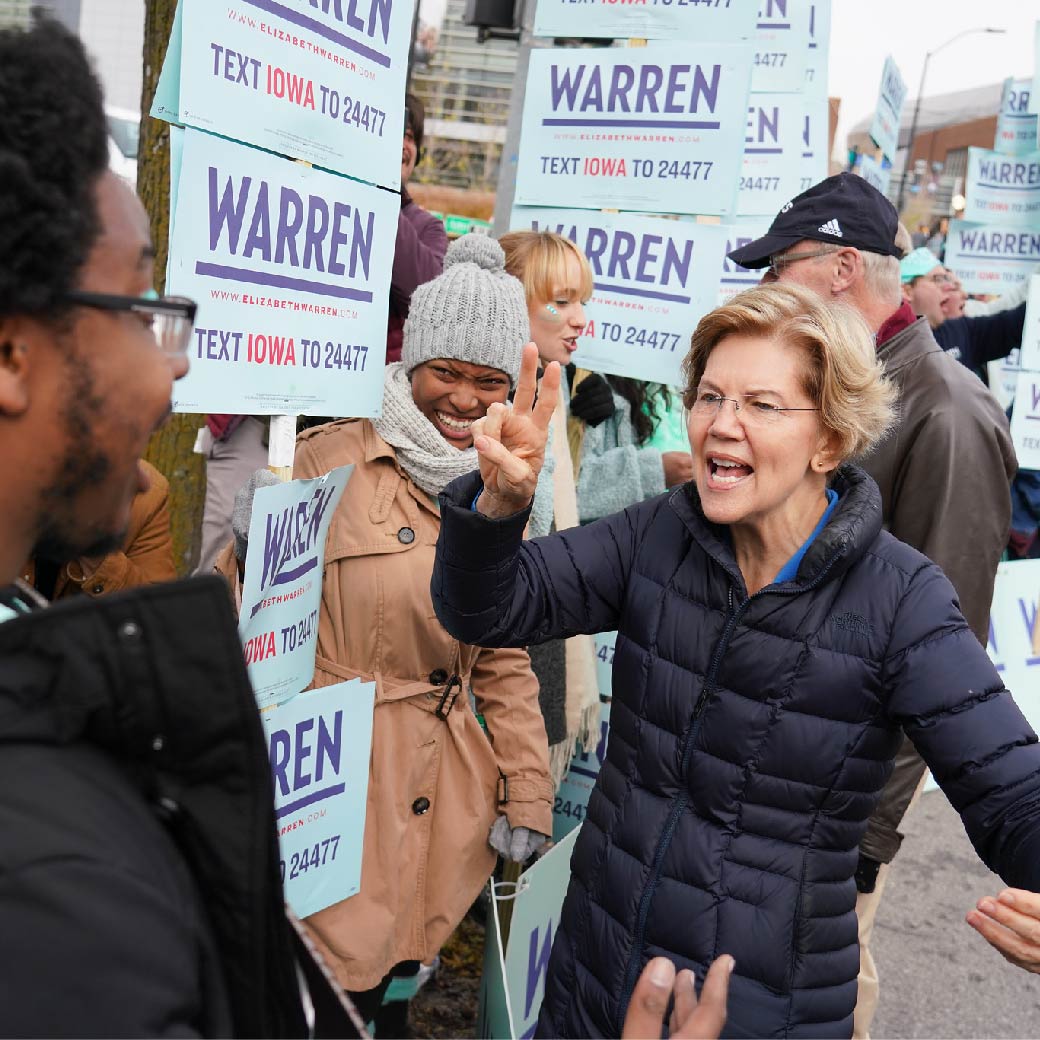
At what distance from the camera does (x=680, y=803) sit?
199 centimetres

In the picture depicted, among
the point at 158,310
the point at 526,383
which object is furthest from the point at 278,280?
the point at 158,310

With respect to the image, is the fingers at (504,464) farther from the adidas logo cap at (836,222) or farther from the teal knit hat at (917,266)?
the teal knit hat at (917,266)

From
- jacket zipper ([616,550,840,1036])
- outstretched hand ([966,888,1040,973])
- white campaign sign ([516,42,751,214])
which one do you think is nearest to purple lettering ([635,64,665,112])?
white campaign sign ([516,42,751,214])

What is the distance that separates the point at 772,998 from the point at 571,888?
1.42ft

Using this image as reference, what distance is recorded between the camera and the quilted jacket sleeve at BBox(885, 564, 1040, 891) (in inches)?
70.6

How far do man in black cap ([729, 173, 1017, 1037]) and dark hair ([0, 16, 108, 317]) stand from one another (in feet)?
8.53

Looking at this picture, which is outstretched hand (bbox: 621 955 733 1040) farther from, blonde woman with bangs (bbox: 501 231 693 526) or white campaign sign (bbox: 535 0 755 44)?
white campaign sign (bbox: 535 0 755 44)

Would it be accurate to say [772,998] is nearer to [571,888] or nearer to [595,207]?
[571,888]

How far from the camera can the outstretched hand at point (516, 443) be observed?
1992mm

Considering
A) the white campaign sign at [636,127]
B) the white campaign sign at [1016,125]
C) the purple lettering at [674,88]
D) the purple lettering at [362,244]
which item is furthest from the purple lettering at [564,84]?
the white campaign sign at [1016,125]

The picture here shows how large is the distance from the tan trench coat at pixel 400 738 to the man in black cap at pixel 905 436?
121 cm

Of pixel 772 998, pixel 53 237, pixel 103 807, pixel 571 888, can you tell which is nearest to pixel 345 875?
pixel 571 888

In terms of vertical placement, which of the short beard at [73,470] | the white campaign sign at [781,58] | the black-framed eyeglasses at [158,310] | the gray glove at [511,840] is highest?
the white campaign sign at [781,58]

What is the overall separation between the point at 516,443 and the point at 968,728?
95cm
